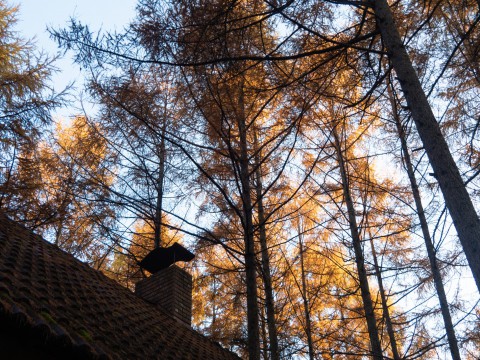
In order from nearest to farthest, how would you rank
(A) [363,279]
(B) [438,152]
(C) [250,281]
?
(B) [438,152] < (C) [250,281] < (A) [363,279]

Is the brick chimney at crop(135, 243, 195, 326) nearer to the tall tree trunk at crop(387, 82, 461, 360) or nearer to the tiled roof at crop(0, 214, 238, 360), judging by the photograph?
the tiled roof at crop(0, 214, 238, 360)

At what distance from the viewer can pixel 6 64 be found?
9844mm

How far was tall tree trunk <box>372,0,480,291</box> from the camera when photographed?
12.0ft

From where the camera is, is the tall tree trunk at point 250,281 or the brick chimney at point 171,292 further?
the brick chimney at point 171,292

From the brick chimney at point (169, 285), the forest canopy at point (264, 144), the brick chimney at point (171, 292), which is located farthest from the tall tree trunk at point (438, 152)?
the brick chimney at point (171, 292)

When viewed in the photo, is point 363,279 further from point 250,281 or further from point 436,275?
point 250,281

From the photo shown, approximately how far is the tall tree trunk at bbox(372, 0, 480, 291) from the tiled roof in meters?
2.87

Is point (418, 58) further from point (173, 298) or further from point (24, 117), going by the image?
point (24, 117)

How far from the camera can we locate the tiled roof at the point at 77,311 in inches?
132

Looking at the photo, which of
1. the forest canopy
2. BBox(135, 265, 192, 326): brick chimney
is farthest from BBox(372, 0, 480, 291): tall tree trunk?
BBox(135, 265, 192, 326): brick chimney

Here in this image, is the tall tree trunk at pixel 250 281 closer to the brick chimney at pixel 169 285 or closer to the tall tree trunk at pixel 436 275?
the tall tree trunk at pixel 436 275

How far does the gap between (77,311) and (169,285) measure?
366 centimetres

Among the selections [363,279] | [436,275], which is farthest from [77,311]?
[436,275]

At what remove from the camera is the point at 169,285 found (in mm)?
8031
